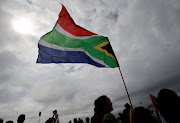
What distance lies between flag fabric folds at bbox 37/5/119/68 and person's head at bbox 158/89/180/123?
3.25m

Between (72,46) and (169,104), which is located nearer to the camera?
(169,104)

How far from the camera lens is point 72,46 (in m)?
6.47

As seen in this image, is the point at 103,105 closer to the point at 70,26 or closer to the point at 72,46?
the point at 72,46

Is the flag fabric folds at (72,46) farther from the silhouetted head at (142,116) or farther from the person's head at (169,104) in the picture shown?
the silhouetted head at (142,116)

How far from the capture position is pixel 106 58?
6145 millimetres

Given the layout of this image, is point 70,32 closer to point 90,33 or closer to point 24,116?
point 90,33

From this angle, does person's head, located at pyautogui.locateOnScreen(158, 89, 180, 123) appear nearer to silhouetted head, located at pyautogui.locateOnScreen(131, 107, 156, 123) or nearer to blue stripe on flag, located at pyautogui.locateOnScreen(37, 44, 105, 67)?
silhouetted head, located at pyautogui.locateOnScreen(131, 107, 156, 123)

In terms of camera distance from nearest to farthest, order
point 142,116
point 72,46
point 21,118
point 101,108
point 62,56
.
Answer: point 142,116 < point 101,108 < point 62,56 < point 72,46 < point 21,118

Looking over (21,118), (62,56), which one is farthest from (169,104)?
(21,118)

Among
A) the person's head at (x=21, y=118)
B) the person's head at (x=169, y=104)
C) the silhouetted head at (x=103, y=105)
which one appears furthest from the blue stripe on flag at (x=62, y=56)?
the person's head at (x=21, y=118)

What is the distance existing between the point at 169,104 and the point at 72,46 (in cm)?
511

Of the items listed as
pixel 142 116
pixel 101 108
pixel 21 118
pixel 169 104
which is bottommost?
pixel 142 116

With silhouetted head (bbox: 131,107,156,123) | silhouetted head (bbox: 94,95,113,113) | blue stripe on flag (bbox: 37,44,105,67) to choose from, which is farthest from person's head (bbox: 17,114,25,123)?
silhouetted head (bbox: 131,107,156,123)

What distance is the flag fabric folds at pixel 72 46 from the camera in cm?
607
